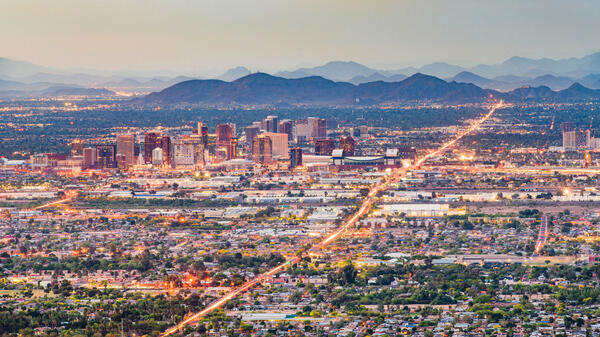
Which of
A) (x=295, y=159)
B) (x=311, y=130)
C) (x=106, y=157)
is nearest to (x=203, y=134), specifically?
(x=106, y=157)

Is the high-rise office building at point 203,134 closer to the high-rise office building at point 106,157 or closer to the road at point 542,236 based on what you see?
the high-rise office building at point 106,157

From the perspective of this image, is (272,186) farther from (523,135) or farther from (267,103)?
(267,103)

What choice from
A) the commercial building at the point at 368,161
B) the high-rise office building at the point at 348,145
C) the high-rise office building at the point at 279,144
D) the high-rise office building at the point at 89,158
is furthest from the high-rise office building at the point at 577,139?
the high-rise office building at the point at 89,158

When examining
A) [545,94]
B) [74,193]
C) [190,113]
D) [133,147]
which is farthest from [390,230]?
[545,94]

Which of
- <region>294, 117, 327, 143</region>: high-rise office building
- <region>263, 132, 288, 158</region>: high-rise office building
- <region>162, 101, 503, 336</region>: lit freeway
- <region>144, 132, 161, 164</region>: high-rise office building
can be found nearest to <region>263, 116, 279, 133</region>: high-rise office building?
<region>294, 117, 327, 143</region>: high-rise office building

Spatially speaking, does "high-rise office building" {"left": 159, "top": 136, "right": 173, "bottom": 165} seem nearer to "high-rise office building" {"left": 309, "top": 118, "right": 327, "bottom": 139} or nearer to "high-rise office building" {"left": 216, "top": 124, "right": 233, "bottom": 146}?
"high-rise office building" {"left": 216, "top": 124, "right": 233, "bottom": 146}
